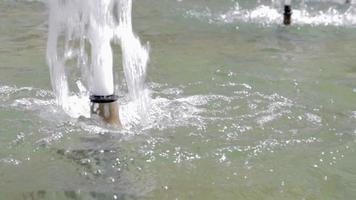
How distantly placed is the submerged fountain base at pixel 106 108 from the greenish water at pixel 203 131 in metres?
0.09

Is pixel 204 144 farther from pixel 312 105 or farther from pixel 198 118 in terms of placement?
pixel 312 105

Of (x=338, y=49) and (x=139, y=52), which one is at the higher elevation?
(x=139, y=52)

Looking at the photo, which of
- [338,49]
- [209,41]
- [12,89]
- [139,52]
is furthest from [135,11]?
[139,52]

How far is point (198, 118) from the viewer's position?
609 centimetres

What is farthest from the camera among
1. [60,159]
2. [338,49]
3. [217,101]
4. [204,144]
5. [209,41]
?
[209,41]

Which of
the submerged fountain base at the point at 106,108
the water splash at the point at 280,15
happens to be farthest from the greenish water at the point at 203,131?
the water splash at the point at 280,15

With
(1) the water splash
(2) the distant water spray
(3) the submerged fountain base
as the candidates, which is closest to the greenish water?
(3) the submerged fountain base

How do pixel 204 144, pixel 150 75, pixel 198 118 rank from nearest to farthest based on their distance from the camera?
1. pixel 204 144
2. pixel 198 118
3. pixel 150 75

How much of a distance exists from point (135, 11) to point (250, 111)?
7.30 metres

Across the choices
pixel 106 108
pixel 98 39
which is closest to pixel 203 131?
pixel 106 108

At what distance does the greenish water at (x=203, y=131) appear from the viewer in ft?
15.0

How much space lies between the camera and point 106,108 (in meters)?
5.60

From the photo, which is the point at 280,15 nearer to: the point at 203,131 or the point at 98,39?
the point at 203,131

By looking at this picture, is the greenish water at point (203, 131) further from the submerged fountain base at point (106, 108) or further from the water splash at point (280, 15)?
the water splash at point (280, 15)
